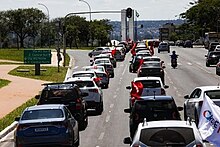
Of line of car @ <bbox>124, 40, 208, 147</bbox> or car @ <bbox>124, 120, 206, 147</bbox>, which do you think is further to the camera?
line of car @ <bbox>124, 40, 208, 147</bbox>

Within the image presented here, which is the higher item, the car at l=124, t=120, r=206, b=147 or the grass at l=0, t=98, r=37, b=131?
the car at l=124, t=120, r=206, b=147

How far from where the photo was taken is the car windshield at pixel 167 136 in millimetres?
12484

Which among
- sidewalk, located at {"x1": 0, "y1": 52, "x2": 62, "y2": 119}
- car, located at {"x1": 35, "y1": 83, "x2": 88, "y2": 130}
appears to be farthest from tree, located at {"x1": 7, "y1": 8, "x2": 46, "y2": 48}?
car, located at {"x1": 35, "y1": 83, "x2": 88, "y2": 130}

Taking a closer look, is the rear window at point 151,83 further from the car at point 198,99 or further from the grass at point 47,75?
the grass at point 47,75

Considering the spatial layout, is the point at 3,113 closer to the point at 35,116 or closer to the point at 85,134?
the point at 85,134

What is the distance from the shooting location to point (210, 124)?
12875 millimetres

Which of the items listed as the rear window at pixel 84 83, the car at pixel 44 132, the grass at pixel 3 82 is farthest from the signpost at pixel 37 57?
the car at pixel 44 132

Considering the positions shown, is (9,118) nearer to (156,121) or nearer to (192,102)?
(192,102)

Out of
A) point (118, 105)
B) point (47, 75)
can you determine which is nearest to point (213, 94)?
point (118, 105)

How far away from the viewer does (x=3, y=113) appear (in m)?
28.4

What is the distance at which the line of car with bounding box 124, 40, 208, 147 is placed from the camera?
494 inches

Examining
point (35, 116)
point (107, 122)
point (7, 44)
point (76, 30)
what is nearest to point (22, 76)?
point (107, 122)

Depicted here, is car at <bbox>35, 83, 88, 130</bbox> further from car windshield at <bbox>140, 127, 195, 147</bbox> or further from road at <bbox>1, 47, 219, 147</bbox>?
car windshield at <bbox>140, 127, 195, 147</bbox>

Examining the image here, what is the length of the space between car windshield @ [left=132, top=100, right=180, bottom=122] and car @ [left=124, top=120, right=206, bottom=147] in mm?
5553
